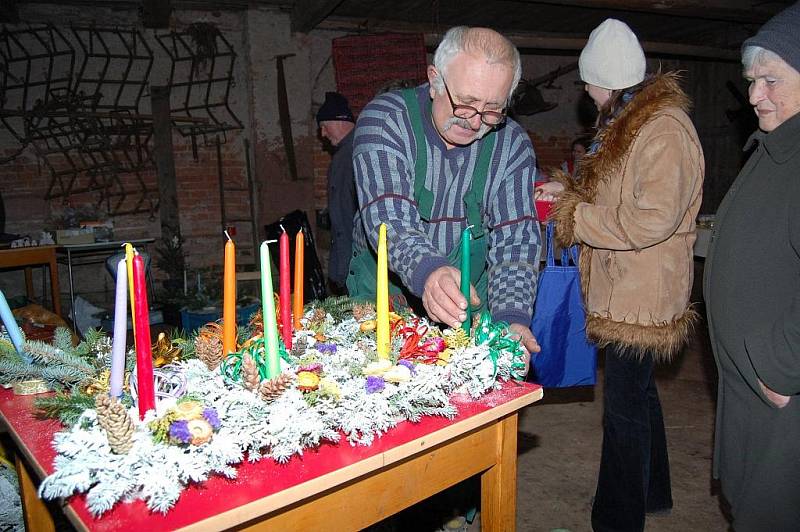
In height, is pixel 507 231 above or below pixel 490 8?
below

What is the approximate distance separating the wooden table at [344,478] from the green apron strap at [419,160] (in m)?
0.72

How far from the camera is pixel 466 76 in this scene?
1.67 metres

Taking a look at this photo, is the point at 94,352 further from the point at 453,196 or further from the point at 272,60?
the point at 272,60

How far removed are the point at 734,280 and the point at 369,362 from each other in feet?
3.67

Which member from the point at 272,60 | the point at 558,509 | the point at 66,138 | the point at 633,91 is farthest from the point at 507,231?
the point at 66,138

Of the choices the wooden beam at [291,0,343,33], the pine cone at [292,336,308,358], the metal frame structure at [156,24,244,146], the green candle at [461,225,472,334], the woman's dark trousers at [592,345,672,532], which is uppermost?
the wooden beam at [291,0,343,33]

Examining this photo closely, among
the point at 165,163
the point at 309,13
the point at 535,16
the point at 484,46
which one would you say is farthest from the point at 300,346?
the point at 535,16

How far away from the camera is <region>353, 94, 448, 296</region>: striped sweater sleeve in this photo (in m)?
1.65

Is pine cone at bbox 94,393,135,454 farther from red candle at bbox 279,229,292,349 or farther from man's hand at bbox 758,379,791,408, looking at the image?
man's hand at bbox 758,379,791,408

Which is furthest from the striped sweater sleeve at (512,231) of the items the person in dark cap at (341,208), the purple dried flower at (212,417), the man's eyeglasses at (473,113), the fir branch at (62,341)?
the person in dark cap at (341,208)

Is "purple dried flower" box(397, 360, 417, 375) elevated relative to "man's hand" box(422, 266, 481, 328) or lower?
lower

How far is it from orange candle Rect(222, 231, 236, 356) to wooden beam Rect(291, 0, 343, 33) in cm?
521

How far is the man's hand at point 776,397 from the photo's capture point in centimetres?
156

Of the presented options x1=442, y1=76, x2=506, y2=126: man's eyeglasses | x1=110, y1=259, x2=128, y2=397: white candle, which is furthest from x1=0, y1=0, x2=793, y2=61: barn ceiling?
x1=110, y1=259, x2=128, y2=397: white candle
